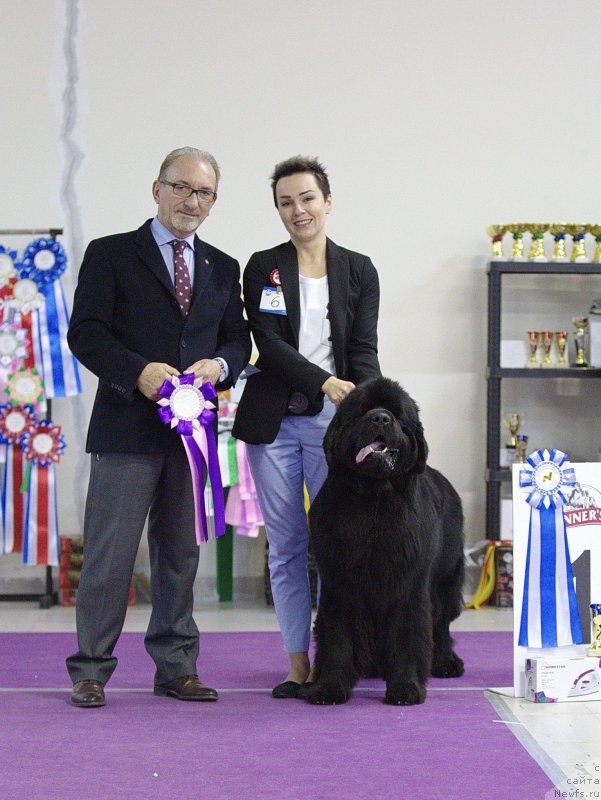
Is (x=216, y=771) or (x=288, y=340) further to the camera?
(x=288, y=340)

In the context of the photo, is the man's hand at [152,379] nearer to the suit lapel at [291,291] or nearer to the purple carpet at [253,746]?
the suit lapel at [291,291]

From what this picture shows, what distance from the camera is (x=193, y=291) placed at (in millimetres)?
3170

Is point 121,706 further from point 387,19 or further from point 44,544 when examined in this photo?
point 387,19

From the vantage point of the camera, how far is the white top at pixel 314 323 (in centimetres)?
329

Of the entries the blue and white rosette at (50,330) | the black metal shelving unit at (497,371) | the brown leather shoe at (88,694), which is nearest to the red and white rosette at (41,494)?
the blue and white rosette at (50,330)

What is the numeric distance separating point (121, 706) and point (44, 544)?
2285 mm

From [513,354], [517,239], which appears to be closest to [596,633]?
[513,354]

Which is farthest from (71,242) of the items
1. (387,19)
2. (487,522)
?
(487,522)

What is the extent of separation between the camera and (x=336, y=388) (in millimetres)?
3096

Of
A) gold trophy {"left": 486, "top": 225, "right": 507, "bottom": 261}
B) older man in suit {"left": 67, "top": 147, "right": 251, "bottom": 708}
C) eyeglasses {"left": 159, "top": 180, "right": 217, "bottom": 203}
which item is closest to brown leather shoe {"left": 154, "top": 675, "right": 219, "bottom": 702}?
older man in suit {"left": 67, "top": 147, "right": 251, "bottom": 708}

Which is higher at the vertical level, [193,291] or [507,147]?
[507,147]

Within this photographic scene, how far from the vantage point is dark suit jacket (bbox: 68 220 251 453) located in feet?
10.1

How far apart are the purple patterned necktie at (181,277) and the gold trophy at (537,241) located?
8.70 ft

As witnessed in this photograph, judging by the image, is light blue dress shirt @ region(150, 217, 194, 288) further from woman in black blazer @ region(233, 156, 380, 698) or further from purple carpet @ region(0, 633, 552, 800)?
purple carpet @ region(0, 633, 552, 800)
